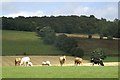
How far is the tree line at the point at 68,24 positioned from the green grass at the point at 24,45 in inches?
149

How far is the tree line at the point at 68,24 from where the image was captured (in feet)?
366

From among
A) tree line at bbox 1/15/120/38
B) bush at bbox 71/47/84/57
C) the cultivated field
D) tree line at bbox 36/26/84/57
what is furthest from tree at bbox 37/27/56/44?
the cultivated field

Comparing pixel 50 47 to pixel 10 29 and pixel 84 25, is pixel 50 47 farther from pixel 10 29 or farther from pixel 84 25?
pixel 84 25

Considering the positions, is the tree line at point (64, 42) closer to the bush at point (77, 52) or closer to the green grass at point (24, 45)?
the bush at point (77, 52)

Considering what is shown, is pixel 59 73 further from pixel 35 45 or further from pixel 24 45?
pixel 24 45

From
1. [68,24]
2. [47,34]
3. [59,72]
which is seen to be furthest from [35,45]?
[59,72]

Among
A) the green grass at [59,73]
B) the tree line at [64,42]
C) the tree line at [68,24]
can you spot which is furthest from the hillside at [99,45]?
the green grass at [59,73]

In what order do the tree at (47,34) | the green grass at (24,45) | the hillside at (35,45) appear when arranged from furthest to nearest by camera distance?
the tree at (47,34) → the hillside at (35,45) → the green grass at (24,45)

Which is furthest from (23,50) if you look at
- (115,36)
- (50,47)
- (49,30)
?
(115,36)

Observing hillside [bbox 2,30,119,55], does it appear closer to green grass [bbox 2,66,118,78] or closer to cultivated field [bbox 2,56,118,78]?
cultivated field [bbox 2,56,118,78]

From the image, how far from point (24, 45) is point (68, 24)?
2703 cm

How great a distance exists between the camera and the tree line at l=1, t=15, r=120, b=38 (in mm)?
111625

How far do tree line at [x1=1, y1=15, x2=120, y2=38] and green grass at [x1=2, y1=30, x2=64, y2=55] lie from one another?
379cm

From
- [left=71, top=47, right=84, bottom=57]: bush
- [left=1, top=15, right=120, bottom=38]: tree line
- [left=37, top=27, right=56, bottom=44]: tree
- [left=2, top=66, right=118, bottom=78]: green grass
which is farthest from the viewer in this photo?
[left=1, top=15, right=120, bottom=38]: tree line
